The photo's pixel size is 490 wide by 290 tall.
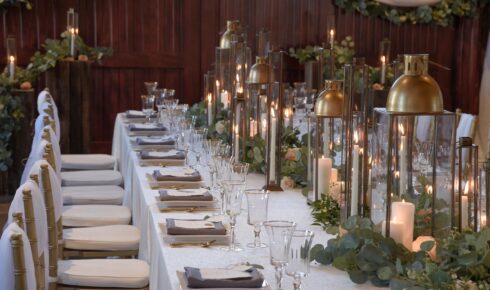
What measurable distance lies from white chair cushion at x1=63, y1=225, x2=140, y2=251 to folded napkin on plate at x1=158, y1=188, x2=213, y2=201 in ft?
1.71

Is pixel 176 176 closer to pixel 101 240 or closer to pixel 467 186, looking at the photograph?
pixel 101 240

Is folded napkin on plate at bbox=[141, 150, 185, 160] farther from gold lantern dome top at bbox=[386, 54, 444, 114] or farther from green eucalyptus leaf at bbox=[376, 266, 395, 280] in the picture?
green eucalyptus leaf at bbox=[376, 266, 395, 280]

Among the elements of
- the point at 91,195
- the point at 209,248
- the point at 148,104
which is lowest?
the point at 91,195

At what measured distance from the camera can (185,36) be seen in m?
9.21

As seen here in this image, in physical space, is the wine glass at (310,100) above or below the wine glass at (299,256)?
above

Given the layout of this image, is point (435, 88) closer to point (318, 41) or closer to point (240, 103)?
point (240, 103)

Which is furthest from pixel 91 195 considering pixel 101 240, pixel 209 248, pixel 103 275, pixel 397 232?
pixel 397 232

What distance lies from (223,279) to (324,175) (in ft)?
3.81

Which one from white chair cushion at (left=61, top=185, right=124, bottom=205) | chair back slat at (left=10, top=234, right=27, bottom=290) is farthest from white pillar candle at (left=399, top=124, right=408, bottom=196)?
white chair cushion at (left=61, top=185, right=124, bottom=205)

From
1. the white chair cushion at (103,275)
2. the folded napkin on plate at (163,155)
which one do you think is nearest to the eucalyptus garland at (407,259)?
the white chair cushion at (103,275)

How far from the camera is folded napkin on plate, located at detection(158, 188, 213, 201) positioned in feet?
13.1

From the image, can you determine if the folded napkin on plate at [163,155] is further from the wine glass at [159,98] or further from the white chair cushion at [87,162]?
the white chair cushion at [87,162]

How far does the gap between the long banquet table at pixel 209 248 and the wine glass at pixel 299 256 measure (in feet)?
0.59

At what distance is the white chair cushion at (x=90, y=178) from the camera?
20.1ft
